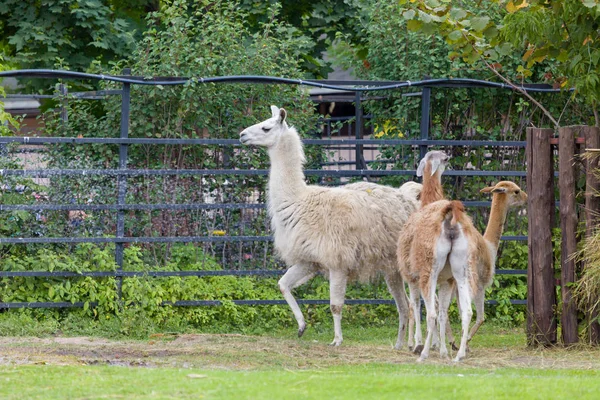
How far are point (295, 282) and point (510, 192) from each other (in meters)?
2.25

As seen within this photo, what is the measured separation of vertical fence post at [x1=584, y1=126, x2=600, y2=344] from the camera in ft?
30.1

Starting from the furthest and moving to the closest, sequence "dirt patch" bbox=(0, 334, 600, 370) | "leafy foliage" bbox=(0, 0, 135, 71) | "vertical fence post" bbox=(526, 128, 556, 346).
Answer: "leafy foliage" bbox=(0, 0, 135, 71) < "vertical fence post" bbox=(526, 128, 556, 346) < "dirt patch" bbox=(0, 334, 600, 370)

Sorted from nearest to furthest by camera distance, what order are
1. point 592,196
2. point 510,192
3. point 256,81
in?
point 592,196 < point 510,192 < point 256,81

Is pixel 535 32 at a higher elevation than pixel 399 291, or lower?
higher

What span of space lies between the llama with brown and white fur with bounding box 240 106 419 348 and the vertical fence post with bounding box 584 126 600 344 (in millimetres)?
1618

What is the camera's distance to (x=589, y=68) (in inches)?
360

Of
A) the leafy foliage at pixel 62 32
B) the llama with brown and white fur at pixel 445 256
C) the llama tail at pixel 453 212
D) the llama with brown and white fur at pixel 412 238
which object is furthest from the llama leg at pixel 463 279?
the leafy foliage at pixel 62 32

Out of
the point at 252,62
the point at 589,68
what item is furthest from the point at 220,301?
the point at 589,68

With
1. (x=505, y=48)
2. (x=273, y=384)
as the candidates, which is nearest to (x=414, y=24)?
(x=505, y=48)

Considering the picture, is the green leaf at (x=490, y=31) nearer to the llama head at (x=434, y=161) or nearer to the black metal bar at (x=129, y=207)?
the llama head at (x=434, y=161)

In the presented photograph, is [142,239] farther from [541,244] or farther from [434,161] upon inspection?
[541,244]

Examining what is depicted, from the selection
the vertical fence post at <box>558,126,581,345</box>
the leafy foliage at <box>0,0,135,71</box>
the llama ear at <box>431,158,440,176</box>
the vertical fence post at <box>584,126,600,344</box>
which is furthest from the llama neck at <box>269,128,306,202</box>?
the leafy foliage at <box>0,0,135,71</box>

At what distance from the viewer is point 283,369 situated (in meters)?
7.75

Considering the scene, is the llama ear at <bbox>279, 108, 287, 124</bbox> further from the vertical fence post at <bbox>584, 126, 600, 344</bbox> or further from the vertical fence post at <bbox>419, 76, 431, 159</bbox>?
the vertical fence post at <bbox>584, 126, 600, 344</bbox>
